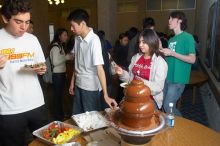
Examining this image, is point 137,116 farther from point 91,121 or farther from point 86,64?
point 86,64

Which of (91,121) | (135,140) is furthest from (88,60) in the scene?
(135,140)

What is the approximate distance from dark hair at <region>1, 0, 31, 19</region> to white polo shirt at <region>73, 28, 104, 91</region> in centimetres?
82

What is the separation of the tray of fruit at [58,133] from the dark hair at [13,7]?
818mm

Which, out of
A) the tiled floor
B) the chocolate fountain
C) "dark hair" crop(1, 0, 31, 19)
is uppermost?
"dark hair" crop(1, 0, 31, 19)

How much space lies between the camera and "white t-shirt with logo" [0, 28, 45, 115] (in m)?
1.72

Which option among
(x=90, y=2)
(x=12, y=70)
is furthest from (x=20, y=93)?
(x=90, y=2)

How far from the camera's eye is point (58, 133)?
154cm

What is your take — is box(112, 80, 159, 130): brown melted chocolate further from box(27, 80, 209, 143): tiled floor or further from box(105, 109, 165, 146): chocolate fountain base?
box(27, 80, 209, 143): tiled floor

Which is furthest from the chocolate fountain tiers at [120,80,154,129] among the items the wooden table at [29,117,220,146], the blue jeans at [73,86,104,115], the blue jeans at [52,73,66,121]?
the blue jeans at [52,73,66,121]

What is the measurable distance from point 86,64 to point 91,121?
0.80 meters

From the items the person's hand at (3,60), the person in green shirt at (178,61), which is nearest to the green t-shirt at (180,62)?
the person in green shirt at (178,61)

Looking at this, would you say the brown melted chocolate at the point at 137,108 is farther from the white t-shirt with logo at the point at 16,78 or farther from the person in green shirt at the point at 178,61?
the person in green shirt at the point at 178,61

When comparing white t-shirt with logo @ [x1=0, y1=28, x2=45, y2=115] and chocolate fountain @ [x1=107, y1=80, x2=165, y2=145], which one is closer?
chocolate fountain @ [x1=107, y1=80, x2=165, y2=145]

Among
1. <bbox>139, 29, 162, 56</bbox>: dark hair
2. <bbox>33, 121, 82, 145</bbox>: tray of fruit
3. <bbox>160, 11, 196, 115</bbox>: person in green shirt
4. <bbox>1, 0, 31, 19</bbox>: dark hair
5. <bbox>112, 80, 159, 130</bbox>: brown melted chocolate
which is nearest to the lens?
<bbox>112, 80, 159, 130</bbox>: brown melted chocolate
